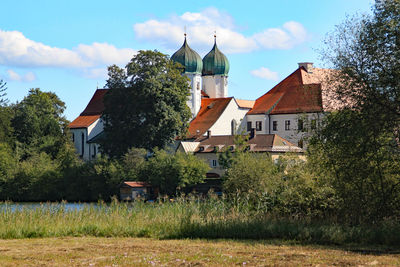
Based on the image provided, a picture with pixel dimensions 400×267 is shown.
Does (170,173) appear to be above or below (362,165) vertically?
above

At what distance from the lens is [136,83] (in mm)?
69812

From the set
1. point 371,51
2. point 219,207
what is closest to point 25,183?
point 219,207

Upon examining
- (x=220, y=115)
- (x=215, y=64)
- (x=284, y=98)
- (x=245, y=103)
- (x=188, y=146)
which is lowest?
(x=188, y=146)

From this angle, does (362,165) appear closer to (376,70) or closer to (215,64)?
(376,70)

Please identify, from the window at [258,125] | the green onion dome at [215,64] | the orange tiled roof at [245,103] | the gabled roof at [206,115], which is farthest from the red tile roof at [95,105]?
the window at [258,125]

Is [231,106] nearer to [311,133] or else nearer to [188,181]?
[188,181]

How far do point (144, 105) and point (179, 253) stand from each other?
5414cm

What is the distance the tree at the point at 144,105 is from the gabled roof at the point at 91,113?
76.5 feet

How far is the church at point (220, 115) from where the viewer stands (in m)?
74.3

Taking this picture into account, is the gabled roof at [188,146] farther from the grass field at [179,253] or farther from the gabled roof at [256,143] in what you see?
the grass field at [179,253]

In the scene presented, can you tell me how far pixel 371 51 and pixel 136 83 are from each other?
52.0 meters

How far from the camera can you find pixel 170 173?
63.2m

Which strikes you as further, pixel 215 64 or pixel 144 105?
pixel 215 64

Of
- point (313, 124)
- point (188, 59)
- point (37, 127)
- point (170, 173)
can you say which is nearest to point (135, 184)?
point (170, 173)
